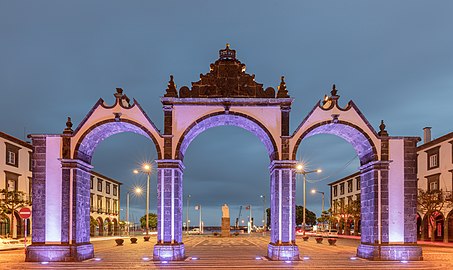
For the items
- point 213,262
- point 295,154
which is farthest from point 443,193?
point 213,262

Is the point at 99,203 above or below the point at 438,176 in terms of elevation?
below

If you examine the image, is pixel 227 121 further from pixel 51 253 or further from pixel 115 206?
pixel 115 206

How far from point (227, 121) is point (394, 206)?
9.35 metres

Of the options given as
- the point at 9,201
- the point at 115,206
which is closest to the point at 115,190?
the point at 115,206

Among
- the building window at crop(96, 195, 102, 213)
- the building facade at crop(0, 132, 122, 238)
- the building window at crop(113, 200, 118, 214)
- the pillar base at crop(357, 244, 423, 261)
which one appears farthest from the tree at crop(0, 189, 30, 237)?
the building window at crop(113, 200, 118, 214)

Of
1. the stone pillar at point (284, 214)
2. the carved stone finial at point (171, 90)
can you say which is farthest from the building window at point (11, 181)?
the stone pillar at point (284, 214)

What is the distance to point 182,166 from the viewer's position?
25.5 metres

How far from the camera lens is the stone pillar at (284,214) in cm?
2398

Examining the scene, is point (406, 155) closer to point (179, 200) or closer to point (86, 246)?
point (179, 200)

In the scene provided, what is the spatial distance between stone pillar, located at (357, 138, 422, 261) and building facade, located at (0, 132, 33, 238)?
31390 mm

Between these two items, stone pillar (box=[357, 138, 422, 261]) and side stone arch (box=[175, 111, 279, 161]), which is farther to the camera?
side stone arch (box=[175, 111, 279, 161])

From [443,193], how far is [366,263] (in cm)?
2652

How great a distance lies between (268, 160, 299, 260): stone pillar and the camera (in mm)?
23984

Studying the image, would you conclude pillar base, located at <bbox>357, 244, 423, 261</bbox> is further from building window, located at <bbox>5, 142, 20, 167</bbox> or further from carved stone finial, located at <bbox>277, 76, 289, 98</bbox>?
building window, located at <bbox>5, 142, 20, 167</bbox>
